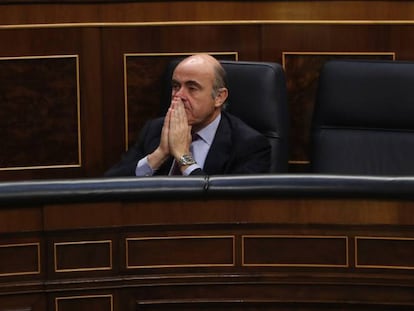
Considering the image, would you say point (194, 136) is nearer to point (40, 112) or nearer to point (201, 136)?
point (201, 136)

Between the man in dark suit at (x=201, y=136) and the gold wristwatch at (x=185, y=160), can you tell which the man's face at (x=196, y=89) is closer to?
the man in dark suit at (x=201, y=136)

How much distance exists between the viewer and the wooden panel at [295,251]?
201 cm

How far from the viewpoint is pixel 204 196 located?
2.00 m

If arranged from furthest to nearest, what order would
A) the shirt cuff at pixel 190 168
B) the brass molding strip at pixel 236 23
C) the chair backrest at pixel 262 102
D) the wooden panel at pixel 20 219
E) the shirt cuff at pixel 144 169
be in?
the brass molding strip at pixel 236 23, the chair backrest at pixel 262 102, the shirt cuff at pixel 144 169, the shirt cuff at pixel 190 168, the wooden panel at pixel 20 219

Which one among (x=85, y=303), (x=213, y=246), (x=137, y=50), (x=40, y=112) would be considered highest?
(x=137, y=50)

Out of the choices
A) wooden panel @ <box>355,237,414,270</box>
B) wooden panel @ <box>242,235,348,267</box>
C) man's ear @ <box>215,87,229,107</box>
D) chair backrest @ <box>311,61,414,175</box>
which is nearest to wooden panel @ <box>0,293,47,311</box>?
wooden panel @ <box>242,235,348,267</box>

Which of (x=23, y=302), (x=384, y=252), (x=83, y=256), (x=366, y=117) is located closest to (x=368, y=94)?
(x=366, y=117)

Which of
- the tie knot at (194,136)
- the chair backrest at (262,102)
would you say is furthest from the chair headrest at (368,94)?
the tie knot at (194,136)

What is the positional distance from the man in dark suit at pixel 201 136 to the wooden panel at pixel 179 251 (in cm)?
52

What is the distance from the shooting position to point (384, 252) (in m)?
2.00

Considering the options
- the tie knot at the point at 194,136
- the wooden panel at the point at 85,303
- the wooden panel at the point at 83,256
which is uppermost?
the tie knot at the point at 194,136

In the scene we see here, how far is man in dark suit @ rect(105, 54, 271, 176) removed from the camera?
8.38 ft

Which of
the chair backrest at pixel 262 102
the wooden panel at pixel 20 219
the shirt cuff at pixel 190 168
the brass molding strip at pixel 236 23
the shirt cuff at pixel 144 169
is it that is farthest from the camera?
the brass molding strip at pixel 236 23

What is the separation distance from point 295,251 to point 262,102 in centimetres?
80
